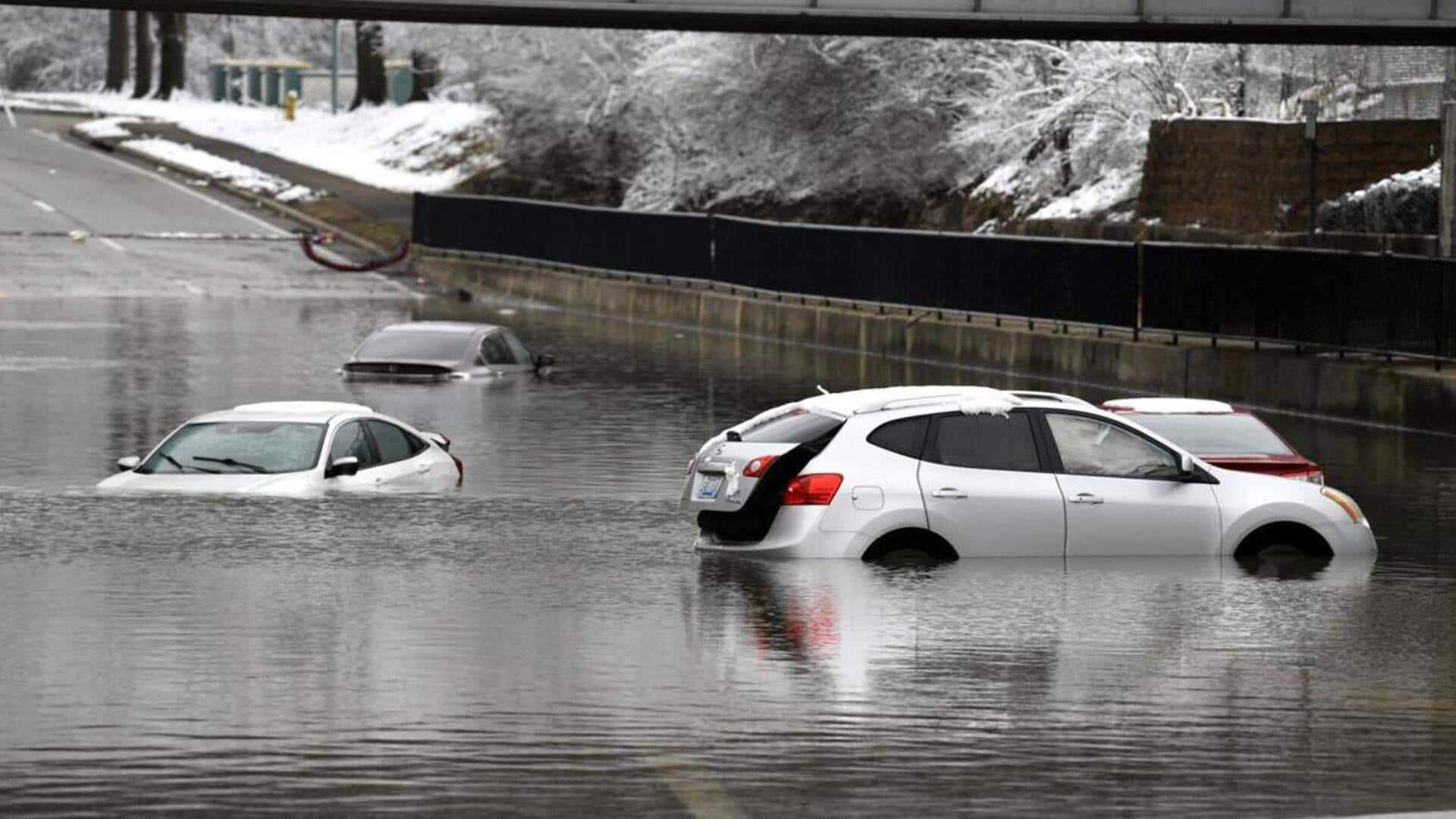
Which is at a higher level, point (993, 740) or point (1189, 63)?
point (1189, 63)

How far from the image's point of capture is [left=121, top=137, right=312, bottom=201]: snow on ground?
76.0 metres

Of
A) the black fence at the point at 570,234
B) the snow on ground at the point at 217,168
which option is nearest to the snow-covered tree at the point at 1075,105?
the black fence at the point at 570,234

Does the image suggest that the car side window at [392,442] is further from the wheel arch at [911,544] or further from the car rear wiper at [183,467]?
the wheel arch at [911,544]

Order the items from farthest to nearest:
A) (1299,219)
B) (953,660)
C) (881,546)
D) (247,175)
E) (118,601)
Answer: (247,175), (1299,219), (881,546), (118,601), (953,660)

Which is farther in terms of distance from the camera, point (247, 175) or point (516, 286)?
point (247, 175)

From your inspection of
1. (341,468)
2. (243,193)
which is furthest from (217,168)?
(341,468)

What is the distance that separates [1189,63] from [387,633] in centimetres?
4373

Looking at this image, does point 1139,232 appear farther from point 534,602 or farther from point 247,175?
point 247,175

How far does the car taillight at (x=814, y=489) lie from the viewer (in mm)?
16312

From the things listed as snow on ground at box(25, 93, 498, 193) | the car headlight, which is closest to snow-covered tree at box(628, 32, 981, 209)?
snow on ground at box(25, 93, 498, 193)

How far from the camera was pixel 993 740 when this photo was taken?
11.2m

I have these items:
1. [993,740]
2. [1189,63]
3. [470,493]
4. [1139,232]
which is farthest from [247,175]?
[993,740]

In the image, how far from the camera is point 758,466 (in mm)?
16688

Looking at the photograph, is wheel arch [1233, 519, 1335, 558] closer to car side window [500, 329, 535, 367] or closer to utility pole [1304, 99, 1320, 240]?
utility pole [1304, 99, 1320, 240]
